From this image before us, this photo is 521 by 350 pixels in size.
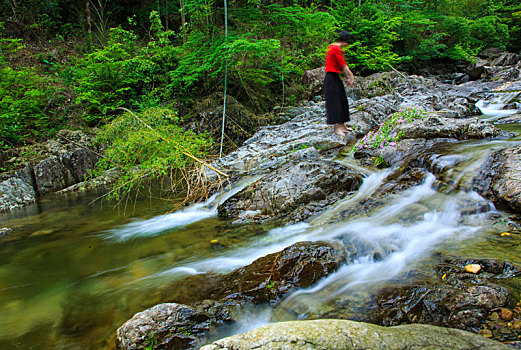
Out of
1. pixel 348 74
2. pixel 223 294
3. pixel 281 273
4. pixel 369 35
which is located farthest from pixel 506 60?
pixel 223 294

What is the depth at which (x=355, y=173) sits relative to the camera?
6016 millimetres

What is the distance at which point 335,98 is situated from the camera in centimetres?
502

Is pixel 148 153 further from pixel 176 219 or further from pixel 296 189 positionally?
pixel 296 189

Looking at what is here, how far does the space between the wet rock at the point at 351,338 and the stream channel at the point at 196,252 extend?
924 mm

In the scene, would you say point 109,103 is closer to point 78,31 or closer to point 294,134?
point 294,134

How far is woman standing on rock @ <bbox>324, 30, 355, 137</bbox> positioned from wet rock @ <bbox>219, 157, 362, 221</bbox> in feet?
3.43

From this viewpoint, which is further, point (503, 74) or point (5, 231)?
point (503, 74)

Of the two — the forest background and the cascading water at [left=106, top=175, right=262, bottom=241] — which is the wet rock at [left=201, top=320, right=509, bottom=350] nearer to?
the cascading water at [left=106, top=175, right=262, bottom=241]

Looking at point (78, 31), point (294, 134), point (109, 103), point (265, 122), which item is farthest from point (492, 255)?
point (78, 31)

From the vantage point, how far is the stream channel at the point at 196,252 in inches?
124

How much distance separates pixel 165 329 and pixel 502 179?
4898mm

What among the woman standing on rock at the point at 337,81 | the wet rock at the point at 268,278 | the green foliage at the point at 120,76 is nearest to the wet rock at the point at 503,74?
the woman standing on rock at the point at 337,81

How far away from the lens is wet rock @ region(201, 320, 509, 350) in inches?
71.5

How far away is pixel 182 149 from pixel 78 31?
55.4 feet
